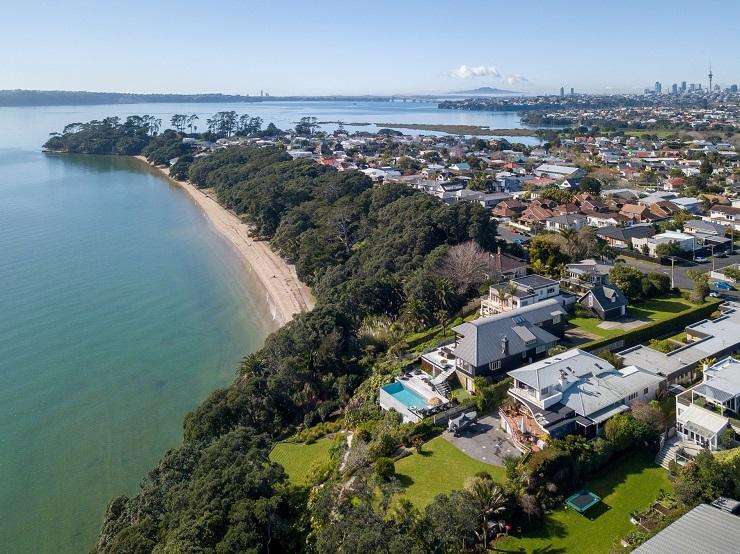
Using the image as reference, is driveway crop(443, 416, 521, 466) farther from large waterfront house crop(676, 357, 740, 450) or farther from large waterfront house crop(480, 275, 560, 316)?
large waterfront house crop(480, 275, 560, 316)

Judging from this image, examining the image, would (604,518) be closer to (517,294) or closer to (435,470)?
(435,470)

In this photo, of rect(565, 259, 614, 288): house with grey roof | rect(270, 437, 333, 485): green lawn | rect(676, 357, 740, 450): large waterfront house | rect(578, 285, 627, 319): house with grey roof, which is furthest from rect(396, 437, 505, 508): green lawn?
rect(565, 259, 614, 288): house with grey roof

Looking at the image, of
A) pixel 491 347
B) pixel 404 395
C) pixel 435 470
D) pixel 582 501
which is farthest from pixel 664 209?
pixel 435 470

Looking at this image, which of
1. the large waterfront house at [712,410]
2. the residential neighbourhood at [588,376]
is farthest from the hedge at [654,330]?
the large waterfront house at [712,410]

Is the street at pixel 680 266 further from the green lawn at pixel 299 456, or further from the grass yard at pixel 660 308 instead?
the green lawn at pixel 299 456

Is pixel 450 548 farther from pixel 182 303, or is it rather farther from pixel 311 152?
pixel 311 152

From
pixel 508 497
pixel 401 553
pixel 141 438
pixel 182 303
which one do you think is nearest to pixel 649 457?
pixel 508 497
